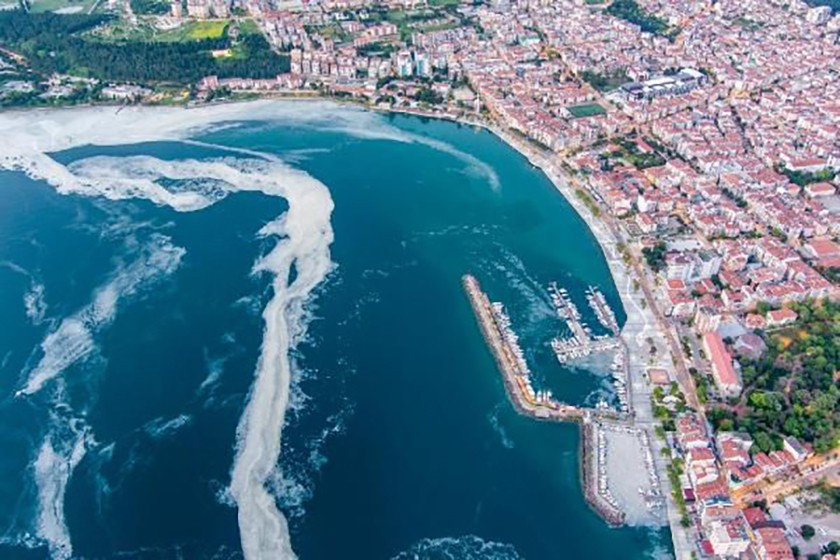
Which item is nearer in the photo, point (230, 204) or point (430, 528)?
point (430, 528)

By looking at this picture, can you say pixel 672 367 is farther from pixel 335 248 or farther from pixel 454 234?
pixel 335 248

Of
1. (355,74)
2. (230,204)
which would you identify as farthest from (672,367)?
(355,74)

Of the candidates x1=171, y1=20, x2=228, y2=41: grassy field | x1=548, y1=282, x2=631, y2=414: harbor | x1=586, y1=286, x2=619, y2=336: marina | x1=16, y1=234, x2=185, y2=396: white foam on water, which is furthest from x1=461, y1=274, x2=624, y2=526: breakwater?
x1=171, y1=20, x2=228, y2=41: grassy field

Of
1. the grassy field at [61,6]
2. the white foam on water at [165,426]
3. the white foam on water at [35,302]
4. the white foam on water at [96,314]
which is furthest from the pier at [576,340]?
the grassy field at [61,6]

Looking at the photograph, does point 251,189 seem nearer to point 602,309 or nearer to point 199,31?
point 602,309

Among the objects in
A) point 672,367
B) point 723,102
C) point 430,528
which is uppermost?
point 723,102

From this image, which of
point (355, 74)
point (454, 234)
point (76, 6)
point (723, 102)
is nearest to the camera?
point (454, 234)
